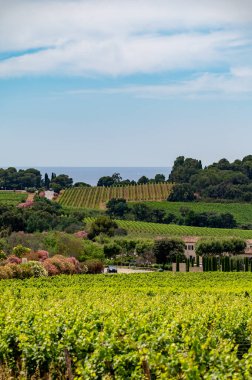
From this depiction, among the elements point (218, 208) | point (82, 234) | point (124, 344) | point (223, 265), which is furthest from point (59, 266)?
point (218, 208)

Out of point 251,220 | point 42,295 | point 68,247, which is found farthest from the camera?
point 251,220

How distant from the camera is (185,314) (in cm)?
1653

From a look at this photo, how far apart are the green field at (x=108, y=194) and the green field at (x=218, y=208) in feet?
39.9

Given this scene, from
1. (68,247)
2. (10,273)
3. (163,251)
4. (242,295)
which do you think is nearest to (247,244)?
(163,251)

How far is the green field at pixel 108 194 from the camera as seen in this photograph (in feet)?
441

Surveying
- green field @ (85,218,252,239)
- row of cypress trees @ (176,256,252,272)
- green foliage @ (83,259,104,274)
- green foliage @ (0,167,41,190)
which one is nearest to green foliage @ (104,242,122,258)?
row of cypress trees @ (176,256,252,272)

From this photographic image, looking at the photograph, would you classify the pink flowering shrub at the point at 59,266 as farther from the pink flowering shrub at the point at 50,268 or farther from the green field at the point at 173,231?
the green field at the point at 173,231

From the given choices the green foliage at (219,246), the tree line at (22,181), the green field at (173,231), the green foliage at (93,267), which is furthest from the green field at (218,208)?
the green foliage at (93,267)

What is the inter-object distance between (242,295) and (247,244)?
58991 mm

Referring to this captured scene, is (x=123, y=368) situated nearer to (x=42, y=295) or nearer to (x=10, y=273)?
(x=42, y=295)

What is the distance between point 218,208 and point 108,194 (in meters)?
23.6

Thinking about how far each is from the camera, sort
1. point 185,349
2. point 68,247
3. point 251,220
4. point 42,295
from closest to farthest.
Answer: point 185,349, point 42,295, point 68,247, point 251,220

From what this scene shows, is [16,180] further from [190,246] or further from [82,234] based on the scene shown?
[190,246]

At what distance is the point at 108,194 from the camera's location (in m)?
141
